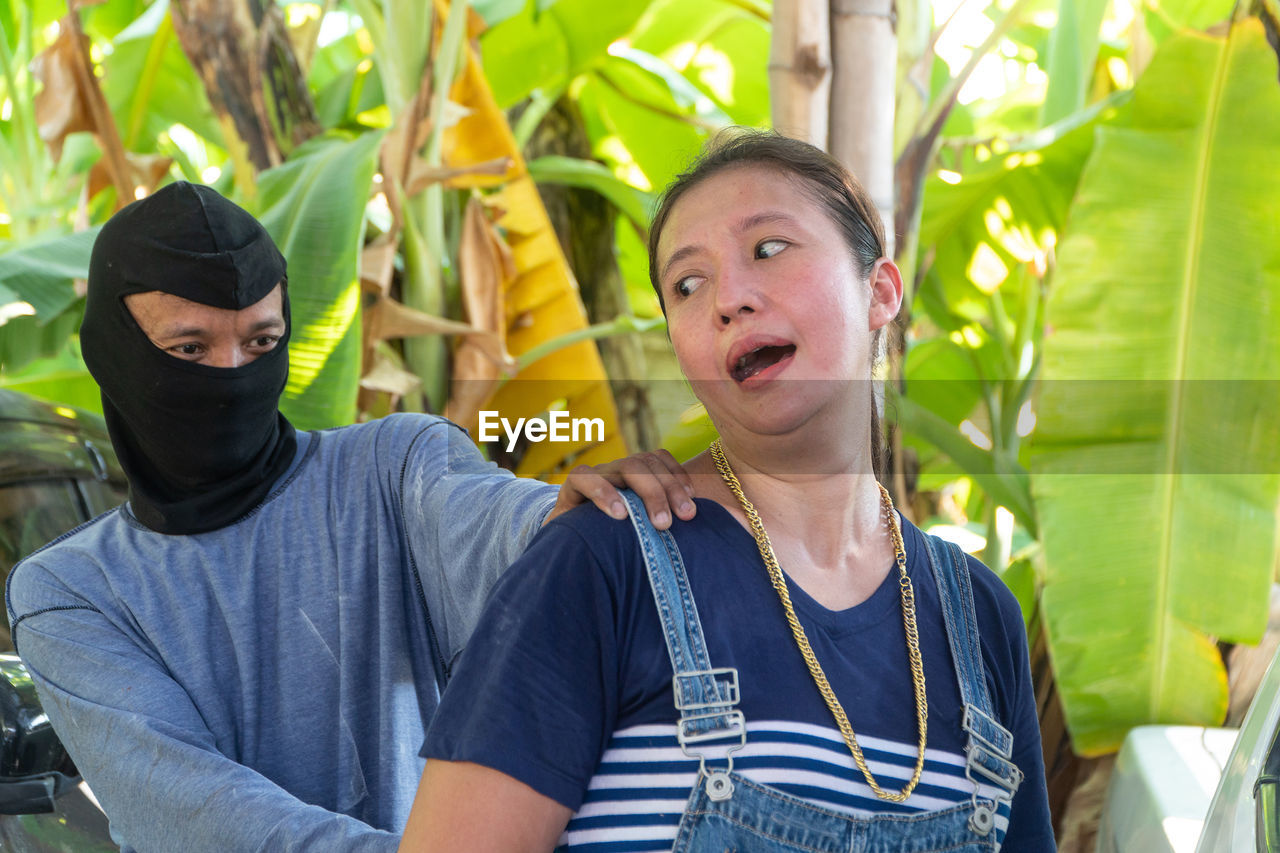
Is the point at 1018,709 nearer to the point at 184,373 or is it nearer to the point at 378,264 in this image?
the point at 184,373

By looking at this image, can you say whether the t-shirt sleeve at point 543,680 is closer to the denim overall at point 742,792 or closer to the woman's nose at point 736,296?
the denim overall at point 742,792

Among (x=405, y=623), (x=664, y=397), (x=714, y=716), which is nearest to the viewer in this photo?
(x=714, y=716)

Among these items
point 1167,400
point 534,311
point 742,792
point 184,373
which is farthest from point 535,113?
point 742,792

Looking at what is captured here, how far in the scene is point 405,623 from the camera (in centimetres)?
156

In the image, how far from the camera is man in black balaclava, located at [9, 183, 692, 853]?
139 centimetres

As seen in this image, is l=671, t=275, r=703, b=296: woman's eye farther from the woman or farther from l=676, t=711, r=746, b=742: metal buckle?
l=676, t=711, r=746, b=742: metal buckle

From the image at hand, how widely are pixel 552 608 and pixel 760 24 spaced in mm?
3222

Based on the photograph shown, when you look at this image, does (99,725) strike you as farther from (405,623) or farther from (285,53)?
(285,53)

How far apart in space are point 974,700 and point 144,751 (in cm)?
92

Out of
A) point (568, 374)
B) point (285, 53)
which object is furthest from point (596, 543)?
point (285, 53)

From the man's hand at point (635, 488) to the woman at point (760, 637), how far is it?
2cm

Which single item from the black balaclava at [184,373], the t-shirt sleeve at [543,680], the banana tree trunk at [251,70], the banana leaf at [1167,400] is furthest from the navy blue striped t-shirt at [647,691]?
the banana tree trunk at [251,70]

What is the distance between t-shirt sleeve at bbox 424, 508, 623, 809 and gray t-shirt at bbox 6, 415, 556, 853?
323 millimetres

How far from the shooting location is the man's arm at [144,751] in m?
1.17
